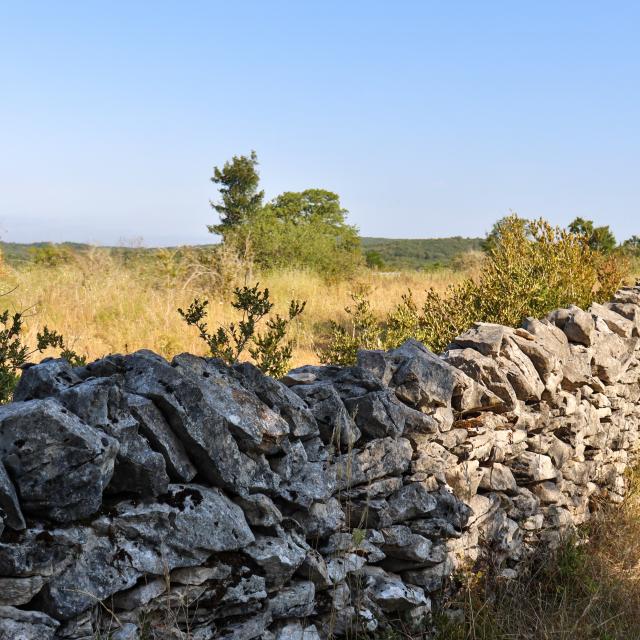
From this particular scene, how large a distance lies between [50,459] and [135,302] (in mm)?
9740

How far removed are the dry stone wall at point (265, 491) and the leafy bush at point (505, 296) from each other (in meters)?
1.82

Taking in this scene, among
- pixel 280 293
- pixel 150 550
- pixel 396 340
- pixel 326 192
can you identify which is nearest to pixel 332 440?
pixel 150 550

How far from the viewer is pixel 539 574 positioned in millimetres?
4797

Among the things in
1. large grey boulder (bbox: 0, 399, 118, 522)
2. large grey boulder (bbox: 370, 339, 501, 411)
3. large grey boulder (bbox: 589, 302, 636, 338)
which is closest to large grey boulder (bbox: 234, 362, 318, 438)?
large grey boulder (bbox: 370, 339, 501, 411)

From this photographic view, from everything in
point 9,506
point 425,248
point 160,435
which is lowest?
point 9,506

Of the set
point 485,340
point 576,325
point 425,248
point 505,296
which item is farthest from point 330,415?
point 425,248

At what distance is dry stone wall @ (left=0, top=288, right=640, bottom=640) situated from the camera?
2346 mm

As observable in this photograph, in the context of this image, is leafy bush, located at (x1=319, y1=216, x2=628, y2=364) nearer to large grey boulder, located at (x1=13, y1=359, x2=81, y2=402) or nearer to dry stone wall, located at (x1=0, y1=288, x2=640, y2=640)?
dry stone wall, located at (x1=0, y1=288, x2=640, y2=640)

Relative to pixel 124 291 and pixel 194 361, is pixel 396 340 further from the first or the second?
pixel 124 291

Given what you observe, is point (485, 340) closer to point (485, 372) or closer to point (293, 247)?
point (485, 372)

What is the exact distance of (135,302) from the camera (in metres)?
11.8

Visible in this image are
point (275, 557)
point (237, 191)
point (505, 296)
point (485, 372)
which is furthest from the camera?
point (237, 191)

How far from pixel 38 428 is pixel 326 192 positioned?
48272mm

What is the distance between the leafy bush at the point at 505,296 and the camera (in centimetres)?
693
